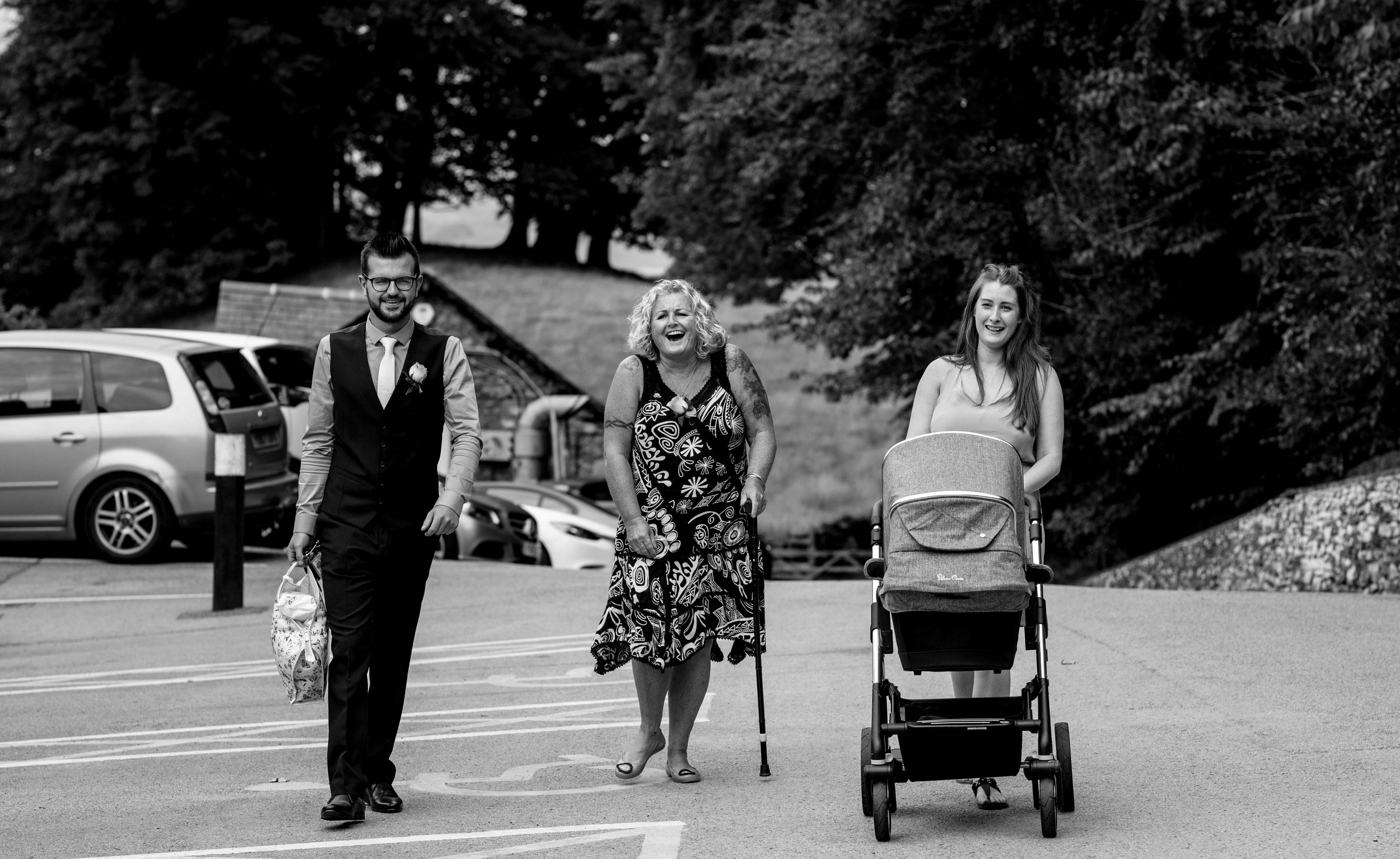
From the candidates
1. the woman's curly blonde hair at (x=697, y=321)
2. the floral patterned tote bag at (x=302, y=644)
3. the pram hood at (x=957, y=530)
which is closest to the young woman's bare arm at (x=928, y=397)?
the pram hood at (x=957, y=530)

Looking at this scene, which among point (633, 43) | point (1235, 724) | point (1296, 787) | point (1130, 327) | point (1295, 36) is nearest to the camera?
point (1296, 787)

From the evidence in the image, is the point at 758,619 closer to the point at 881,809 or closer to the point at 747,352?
the point at 881,809

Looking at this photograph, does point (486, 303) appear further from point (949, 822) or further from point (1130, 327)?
point (949, 822)

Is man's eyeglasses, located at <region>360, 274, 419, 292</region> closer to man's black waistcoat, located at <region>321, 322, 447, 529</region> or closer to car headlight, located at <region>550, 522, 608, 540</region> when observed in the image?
man's black waistcoat, located at <region>321, 322, 447, 529</region>

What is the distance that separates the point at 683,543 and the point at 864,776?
53.1 inches

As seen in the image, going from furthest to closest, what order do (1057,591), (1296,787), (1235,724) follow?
(1057,591) → (1235,724) → (1296,787)

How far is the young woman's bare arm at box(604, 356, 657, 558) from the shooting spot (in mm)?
6668

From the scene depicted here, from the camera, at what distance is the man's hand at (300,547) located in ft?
20.9

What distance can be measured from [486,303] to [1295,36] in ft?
126

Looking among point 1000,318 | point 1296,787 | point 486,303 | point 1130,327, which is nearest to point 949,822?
point 1296,787

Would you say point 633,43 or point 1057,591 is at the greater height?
point 633,43

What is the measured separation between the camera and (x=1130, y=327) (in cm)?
2116

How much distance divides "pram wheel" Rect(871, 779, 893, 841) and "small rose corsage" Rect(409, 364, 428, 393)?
2135 mm

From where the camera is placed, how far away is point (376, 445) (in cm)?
639
